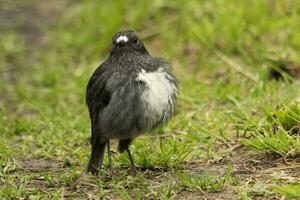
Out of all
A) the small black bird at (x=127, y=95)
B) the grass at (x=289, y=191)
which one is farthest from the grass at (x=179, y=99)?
the small black bird at (x=127, y=95)

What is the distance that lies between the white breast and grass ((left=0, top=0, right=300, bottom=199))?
1.05ft

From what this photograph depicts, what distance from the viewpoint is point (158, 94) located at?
4.91m

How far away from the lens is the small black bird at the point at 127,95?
491 cm

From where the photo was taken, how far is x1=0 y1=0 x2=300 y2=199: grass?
192 inches

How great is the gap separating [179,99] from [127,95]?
1.91 m

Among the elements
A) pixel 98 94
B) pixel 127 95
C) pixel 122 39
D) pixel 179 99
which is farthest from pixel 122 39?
pixel 179 99

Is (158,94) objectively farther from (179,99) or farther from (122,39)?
(179,99)

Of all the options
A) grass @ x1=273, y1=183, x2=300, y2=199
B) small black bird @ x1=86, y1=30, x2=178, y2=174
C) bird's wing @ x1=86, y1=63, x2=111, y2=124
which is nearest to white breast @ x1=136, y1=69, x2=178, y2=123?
small black bird @ x1=86, y1=30, x2=178, y2=174

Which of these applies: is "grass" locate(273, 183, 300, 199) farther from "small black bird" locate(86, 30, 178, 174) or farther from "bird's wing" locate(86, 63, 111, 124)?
"bird's wing" locate(86, 63, 111, 124)

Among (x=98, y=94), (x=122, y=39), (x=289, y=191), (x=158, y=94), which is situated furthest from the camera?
(x=122, y=39)

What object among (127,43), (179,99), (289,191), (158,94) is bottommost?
(289,191)

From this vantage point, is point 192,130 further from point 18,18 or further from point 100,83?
point 18,18

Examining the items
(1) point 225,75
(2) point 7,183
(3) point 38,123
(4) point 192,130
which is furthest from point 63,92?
(2) point 7,183

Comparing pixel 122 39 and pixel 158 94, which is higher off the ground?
pixel 122 39
